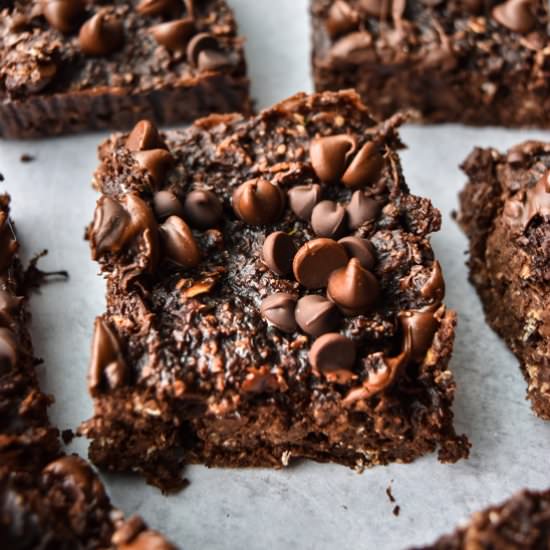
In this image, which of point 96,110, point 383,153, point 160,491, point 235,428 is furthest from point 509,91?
point 160,491

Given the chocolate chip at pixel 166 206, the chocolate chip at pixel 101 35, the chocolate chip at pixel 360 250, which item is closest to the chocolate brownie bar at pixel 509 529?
the chocolate chip at pixel 360 250

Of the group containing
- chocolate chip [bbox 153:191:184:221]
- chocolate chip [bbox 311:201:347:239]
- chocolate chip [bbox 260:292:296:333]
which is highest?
chocolate chip [bbox 153:191:184:221]

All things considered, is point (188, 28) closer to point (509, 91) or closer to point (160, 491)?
point (509, 91)

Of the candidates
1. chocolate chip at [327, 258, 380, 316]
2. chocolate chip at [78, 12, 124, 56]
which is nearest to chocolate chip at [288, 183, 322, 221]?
chocolate chip at [327, 258, 380, 316]

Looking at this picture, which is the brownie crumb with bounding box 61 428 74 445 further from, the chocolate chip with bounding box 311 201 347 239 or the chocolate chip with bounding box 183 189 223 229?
the chocolate chip with bounding box 311 201 347 239

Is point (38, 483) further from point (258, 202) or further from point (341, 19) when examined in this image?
point (341, 19)

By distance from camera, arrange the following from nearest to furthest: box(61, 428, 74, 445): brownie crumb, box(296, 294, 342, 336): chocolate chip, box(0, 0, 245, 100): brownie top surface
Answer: box(296, 294, 342, 336): chocolate chip < box(61, 428, 74, 445): brownie crumb < box(0, 0, 245, 100): brownie top surface

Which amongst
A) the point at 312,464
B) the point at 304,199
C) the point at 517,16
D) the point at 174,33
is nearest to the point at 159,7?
the point at 174,33
